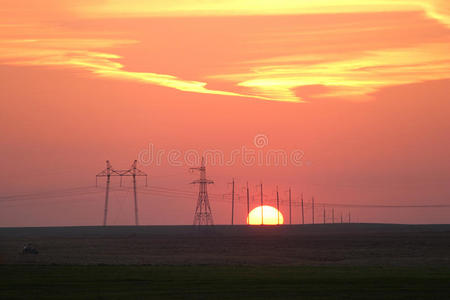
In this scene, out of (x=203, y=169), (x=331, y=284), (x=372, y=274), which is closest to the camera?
(x=331, y=284)

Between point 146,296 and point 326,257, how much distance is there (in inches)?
2279

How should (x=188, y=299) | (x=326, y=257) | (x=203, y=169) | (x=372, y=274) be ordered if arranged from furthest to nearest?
(x=203, y=169)
(x=326, y=257)
(x=372, y=274)
(x=188, y=299)

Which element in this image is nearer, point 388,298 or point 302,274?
point 388,298

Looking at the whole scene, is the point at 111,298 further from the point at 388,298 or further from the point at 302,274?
the point at 302,274

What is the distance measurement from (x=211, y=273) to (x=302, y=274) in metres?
6.98

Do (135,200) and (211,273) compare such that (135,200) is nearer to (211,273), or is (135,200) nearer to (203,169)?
(203,169)

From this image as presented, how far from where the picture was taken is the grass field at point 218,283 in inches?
1923

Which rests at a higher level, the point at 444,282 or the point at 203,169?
the point at 203,169

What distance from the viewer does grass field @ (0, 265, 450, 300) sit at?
48.8 meters

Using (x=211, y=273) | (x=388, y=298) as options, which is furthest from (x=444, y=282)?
(x=211, y=273)

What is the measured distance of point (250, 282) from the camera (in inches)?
2253

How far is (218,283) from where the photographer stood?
185ft

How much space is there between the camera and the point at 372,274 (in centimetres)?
6500

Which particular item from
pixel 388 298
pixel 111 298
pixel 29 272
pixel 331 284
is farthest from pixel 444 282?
pixel 29 272
